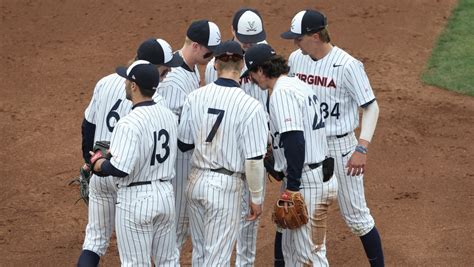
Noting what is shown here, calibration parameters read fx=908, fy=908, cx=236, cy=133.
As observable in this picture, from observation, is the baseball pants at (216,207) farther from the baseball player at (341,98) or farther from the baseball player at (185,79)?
the baseball player at (341,98)

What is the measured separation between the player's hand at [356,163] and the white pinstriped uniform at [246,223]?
0.75 meters

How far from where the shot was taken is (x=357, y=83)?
6.36 m

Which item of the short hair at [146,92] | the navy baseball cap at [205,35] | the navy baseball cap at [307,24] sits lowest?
the short hair at [146,92]

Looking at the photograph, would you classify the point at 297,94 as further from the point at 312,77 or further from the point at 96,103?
the point at 96,103

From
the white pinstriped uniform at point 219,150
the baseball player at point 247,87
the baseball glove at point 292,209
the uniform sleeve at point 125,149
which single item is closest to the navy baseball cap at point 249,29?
the baseball player at point 247,87

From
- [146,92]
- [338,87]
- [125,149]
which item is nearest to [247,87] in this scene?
A: [338,87]

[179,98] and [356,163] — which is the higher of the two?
[179,98]

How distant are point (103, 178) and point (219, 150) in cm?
82

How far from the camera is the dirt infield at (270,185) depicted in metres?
7.46

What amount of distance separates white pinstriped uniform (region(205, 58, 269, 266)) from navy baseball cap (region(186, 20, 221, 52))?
270 millimetres

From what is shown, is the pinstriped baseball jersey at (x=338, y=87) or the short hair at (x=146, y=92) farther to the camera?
the pinstriped baseball jersey at (x=338, y=87)

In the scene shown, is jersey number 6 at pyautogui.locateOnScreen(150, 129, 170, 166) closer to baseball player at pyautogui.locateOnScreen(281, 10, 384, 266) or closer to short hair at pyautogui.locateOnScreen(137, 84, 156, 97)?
short hair at pyautogui.locateOnScreen(137, 84, 156, 97)

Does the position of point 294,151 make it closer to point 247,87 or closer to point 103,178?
point 247,87

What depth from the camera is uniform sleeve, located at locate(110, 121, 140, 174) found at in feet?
17.9
